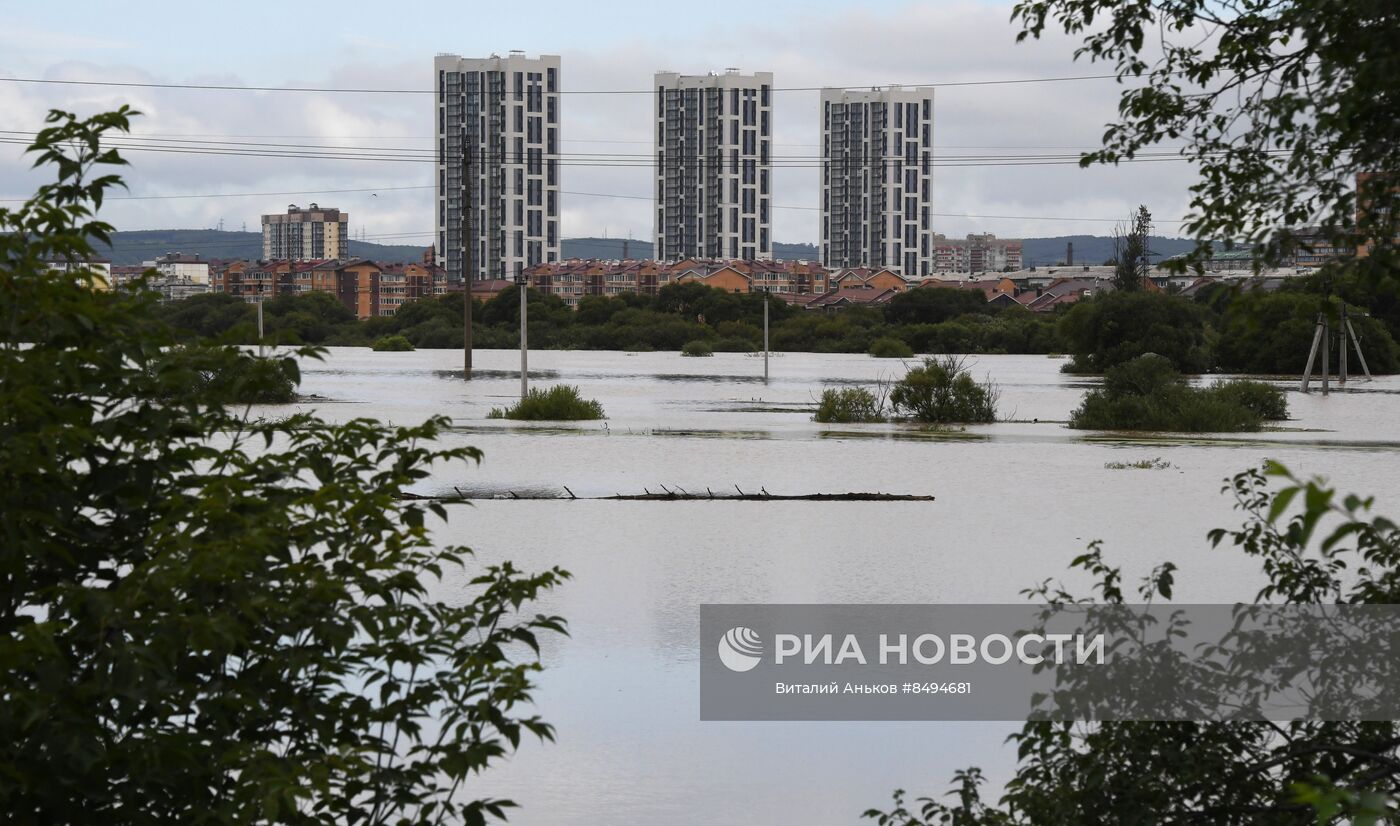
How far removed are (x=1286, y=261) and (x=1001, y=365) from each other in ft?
169

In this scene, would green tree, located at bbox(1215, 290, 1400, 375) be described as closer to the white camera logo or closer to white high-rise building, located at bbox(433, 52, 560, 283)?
the white camera logo

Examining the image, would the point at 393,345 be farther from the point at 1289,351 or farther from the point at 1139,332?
the point at 1289,351

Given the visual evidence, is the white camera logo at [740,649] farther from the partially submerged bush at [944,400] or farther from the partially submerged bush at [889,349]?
the partially submerged bush at [889,349]

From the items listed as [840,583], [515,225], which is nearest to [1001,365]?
[840,583]

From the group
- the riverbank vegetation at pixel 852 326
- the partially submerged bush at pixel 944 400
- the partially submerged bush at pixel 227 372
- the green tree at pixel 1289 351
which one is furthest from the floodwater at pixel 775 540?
the riverbank vegetation at pixel 852 326

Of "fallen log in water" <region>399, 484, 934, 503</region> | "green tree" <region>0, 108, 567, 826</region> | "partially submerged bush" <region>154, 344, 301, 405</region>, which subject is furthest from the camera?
"fallen log in water" <region>399, 484, 934, 503</region>

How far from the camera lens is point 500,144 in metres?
122

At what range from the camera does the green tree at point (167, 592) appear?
102 inches

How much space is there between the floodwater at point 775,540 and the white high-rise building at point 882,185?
13396 centimetres

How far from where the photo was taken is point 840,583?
Answer: 8.73 metres

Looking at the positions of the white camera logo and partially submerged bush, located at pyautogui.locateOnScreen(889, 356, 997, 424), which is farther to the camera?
partially submerged bush, located at pyautogui.locateOnScreen(889, 356, 997, 424)

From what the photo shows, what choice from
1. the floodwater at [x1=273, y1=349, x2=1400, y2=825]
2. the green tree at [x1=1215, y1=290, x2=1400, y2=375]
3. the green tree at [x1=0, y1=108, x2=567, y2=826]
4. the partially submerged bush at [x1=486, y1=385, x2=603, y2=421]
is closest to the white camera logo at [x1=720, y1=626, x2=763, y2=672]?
the floodwater at [x1=273, y1=349, x2=1400, y2=825]

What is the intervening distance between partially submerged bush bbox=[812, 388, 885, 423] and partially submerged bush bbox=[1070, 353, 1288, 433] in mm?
3033

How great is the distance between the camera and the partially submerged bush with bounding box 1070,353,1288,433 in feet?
74.4
